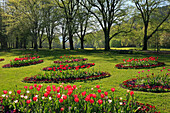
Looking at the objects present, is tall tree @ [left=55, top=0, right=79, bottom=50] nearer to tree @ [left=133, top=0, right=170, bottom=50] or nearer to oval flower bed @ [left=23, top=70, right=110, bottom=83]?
tree @ [left=133, top=0, right=170, bottom=50]

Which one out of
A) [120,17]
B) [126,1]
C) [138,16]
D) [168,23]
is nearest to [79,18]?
[120,17]

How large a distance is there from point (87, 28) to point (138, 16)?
43.8ft

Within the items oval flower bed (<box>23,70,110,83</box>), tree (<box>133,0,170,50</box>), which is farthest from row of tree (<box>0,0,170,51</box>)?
oval flower bed (<box>23,70,110,83</box>)

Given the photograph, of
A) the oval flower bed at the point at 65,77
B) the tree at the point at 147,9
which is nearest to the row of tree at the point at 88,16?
the tree at the point at 147,9

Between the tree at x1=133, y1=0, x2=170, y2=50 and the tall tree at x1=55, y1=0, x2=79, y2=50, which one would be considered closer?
the tall tree at x1=55, y1=0, x2=79, y2=50

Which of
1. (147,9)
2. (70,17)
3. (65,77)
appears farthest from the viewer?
(147,9)

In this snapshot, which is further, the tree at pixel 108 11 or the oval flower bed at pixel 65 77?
the tree at pixel 108 11

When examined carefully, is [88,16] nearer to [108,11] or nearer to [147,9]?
[108,11]

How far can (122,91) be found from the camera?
5.77 m

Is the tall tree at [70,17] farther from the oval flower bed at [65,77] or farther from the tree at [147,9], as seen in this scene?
the oval flower bed at [65,77]

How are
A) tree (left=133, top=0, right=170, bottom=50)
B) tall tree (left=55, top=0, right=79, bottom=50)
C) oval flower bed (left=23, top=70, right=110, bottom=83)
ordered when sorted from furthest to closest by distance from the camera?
1. tree (left=133, top=0, right=170, bottom=50)
2. tall tree (left=55, top=0, right=79, bottom=50)
3. oval flower bed (left=23, top=70, right=110, bottom=83)

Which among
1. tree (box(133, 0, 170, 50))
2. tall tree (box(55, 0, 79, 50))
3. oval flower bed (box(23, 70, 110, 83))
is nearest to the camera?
oval flower bed (box(23, 70, 110, 83))

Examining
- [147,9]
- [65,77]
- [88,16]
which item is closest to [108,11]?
[88,16]

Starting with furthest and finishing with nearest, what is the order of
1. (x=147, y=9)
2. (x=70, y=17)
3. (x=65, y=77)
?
(x=147, y=9)
(x=70, y=17)
(x=65, y=77)
